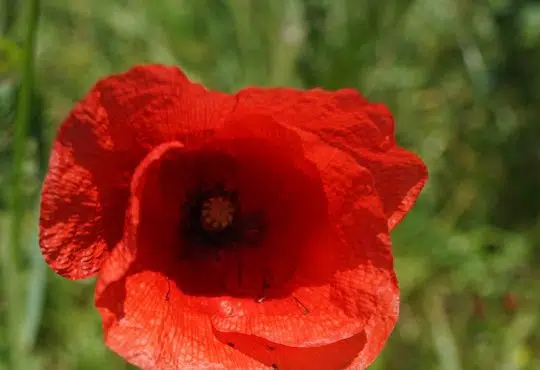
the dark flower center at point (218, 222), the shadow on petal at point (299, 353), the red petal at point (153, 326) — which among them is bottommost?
the shadow on petal at point (299, 353)

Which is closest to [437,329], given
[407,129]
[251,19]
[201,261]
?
[407,129]

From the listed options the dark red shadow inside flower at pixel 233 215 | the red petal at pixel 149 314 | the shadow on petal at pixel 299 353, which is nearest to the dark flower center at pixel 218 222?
the dark red shadow inside flower at pixel 233 215

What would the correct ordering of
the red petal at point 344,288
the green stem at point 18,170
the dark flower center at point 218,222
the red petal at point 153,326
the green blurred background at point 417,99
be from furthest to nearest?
1. the green blurred background at point 417,99
2. the dark flower center at point 218,222
3. the green stem at point 18,170
4. the red petal at point 344,288
5. the red petal at point 153,326

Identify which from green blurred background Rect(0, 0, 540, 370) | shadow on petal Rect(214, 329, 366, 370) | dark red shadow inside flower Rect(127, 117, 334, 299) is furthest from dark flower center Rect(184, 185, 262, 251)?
green blurred background Rect(0, 0, 540, 370)

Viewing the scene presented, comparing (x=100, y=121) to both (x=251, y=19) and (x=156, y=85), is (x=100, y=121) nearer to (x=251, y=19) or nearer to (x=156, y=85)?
(x=156, y=85)

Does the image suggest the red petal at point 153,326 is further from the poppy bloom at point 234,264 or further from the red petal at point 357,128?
the red petal at point 357,128

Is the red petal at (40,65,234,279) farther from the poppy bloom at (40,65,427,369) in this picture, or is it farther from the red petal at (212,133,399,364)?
the red petal at (212,133,399,364)
